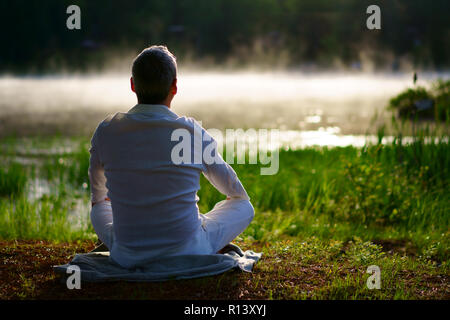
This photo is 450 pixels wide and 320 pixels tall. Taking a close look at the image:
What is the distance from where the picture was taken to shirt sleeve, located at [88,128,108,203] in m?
2.68

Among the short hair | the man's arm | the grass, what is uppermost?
the short hair

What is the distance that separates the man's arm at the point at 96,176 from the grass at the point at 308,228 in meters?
0.50

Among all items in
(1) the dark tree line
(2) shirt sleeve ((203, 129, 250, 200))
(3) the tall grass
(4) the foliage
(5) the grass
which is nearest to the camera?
(2) shirt sleeve ((203, 129, 250, 200))

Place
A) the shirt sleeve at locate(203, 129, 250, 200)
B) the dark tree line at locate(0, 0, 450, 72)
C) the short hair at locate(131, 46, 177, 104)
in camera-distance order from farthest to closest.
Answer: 1. the dark tree line at locate(0, 0, 450, 72)
2. the shirt sleeve at locate(203, 129, 250, 200)
3. the short hair at locate(131, 46, 177, 104)

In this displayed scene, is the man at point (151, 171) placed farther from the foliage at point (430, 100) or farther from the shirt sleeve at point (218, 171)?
the foliage at point (430, 100)

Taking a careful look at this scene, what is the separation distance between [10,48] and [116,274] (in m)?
37.6

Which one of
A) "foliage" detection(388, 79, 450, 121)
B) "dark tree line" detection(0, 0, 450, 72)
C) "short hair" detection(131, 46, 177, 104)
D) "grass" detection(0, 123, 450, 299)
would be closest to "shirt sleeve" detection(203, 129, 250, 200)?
"short hair" detection(131, 46, 177, 104)

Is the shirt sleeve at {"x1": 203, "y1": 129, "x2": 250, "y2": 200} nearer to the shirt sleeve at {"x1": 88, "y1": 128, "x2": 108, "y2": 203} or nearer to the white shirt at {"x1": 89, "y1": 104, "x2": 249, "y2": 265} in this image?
the white shirt at {"x1": 89, "y1": 104, "x2": 249, "y2": 265}

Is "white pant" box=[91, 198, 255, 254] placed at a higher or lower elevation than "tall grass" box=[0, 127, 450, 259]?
higher

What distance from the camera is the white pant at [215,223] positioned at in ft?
9.13

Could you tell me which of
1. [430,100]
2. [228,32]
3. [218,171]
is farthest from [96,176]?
[228,32]

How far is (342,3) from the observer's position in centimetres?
4494

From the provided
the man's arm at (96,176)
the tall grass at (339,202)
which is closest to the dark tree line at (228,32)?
the tall grass at (339,202)
